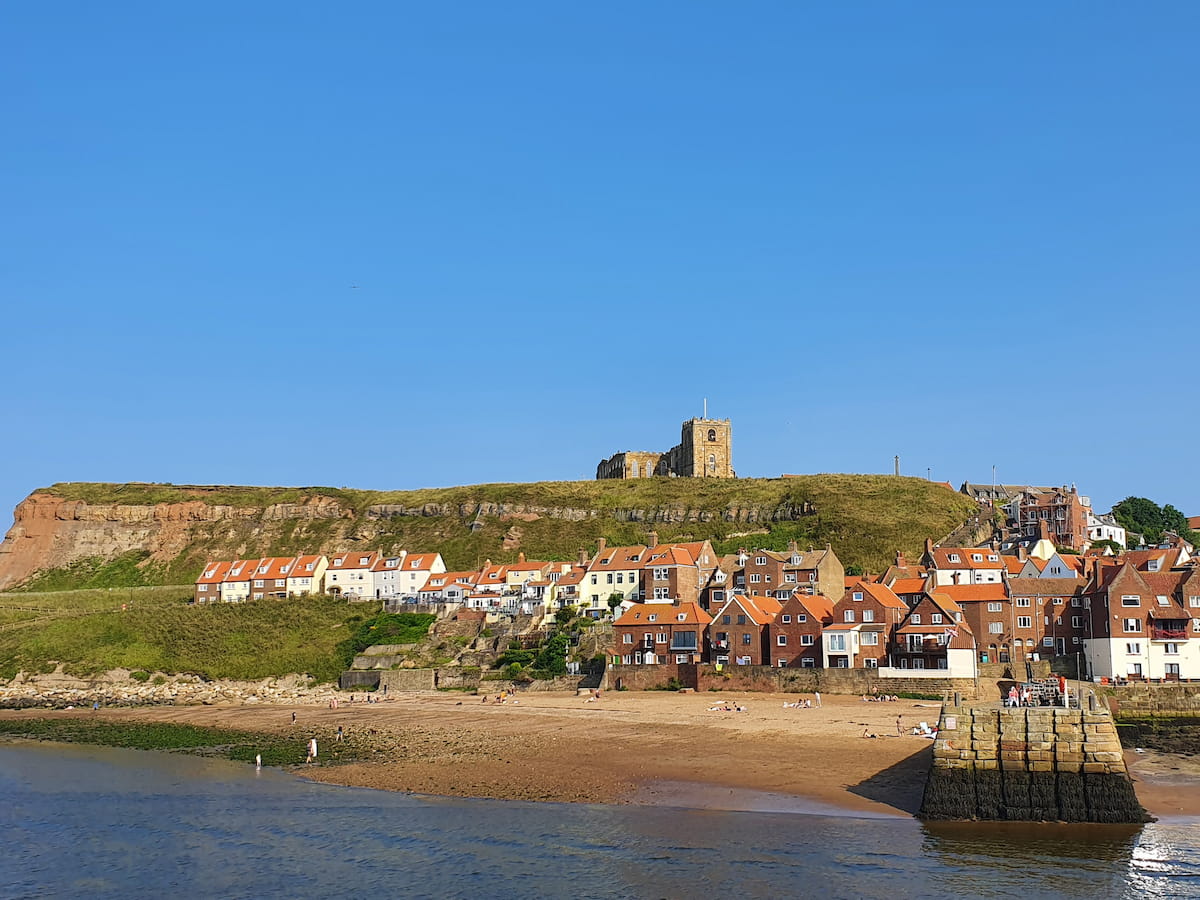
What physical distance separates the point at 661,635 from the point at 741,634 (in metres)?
6.24

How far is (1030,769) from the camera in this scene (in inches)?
1335

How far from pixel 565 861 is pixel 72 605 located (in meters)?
100

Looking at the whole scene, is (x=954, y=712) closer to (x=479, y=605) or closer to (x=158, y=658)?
(x=479, y=605)

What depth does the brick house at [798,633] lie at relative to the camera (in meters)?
70.2

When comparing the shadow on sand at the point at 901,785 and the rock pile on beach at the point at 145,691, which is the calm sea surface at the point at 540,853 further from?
the rock pile on beach at the point at 145,691

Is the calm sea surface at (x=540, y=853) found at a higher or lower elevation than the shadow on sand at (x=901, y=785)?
lower

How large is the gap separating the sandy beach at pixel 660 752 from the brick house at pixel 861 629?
4.20 metres

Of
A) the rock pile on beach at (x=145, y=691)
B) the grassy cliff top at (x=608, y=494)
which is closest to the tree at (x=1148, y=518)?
the grassy cliff top at (x=608, y=494)

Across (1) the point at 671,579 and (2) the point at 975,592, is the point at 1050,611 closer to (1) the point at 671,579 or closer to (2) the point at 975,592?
(2) the point at 975,592

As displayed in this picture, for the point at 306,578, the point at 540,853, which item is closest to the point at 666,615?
the point at 540,853

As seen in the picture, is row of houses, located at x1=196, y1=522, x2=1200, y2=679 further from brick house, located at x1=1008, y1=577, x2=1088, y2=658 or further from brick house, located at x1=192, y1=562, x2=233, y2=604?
brick house, located at x1=192, y1=562, x2=233, y2=604

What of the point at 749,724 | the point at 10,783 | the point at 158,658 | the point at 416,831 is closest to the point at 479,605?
the point at 158,658

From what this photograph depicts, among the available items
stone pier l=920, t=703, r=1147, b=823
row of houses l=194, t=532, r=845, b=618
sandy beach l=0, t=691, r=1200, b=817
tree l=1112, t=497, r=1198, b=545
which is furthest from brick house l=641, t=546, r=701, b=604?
tree l=1112, t=497, r=1198, b=545

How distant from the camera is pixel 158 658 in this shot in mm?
89688
